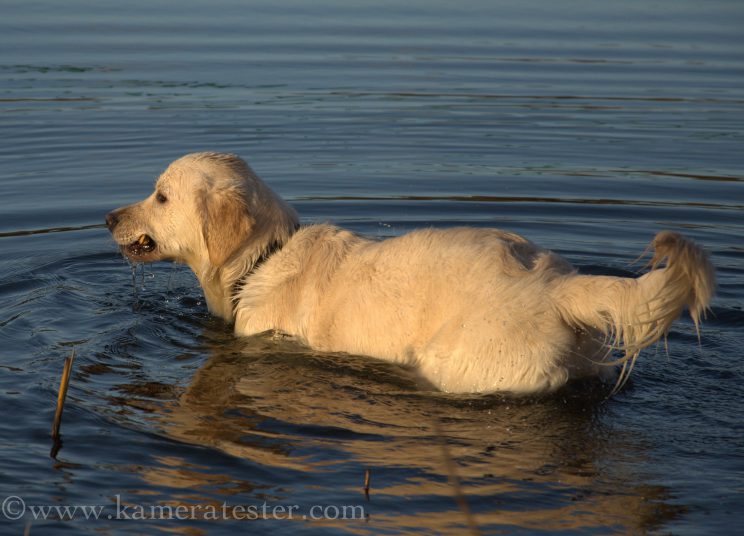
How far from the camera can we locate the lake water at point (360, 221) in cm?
518

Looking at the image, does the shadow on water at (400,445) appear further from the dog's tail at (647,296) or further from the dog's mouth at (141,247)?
the dog's mouth at (141,247)

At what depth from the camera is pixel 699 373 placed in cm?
679

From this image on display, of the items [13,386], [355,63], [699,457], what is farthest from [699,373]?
[355,63]

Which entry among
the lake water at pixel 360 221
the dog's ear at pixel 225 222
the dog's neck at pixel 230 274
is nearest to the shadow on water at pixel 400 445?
the lake water at pixel 360 221

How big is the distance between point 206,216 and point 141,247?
2.37ft

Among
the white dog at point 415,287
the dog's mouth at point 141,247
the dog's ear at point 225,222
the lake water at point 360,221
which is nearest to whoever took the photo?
the lake water at point 360,221

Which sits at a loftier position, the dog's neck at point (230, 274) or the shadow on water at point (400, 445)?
the dog's neck at point (230, 274)

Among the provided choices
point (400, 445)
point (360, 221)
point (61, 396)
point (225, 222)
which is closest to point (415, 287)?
point (400, 445)

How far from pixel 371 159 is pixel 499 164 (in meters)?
1.46

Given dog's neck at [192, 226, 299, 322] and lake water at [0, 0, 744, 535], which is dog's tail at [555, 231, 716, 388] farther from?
dog's neck at [192, 226, 299, 322]

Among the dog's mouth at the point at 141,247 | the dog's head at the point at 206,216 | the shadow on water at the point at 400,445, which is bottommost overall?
the shadow on water at the point at 400,445

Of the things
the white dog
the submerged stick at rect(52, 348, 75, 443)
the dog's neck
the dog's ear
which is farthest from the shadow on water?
the dog's ear

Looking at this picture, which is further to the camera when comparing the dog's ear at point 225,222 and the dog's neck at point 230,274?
the dog's neck at point 230,274

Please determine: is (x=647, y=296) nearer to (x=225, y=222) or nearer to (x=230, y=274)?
(x=225, y=222)
